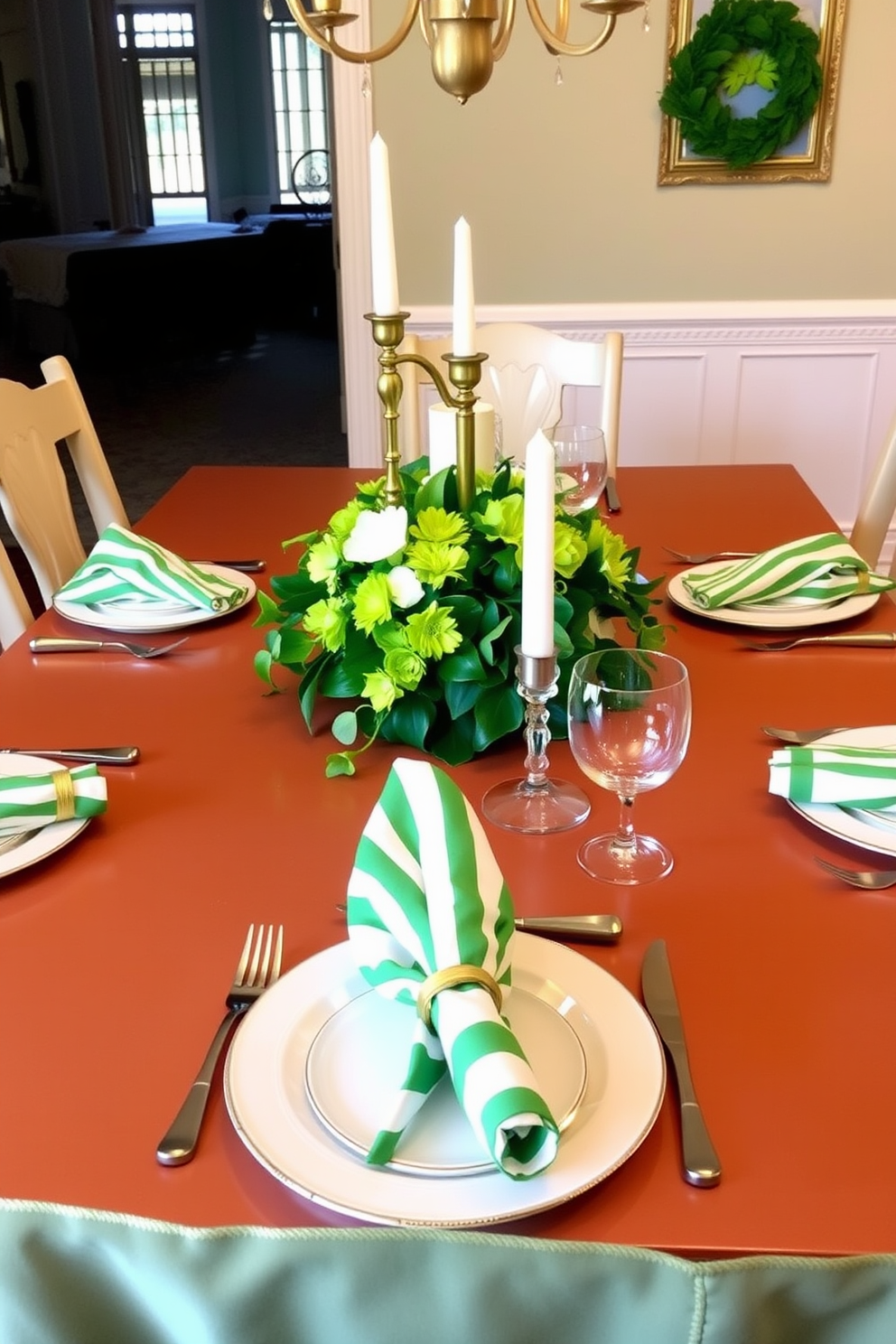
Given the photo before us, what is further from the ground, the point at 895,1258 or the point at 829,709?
the point at 895,1258

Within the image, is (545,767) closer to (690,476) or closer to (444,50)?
(444,50)

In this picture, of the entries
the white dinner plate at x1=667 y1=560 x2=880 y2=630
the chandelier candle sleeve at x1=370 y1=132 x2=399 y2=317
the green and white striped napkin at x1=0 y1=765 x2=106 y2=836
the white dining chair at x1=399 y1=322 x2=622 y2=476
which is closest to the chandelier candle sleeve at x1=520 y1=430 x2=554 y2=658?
the chandelier candle sleeve at x1=370 y1=132 x2=399 y2=317

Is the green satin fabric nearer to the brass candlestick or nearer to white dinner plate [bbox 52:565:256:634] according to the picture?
the brass candlestick

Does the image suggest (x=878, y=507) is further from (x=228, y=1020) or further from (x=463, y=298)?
(x=228, y=1020)

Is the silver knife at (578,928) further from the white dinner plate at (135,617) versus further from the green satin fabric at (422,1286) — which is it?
the white dinner plate at (135,617)

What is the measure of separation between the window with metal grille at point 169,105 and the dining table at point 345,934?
10.7m

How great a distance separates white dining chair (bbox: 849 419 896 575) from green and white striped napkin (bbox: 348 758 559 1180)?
51.7 inches

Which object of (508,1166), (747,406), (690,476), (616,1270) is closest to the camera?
(616,1270)

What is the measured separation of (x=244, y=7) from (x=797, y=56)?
9071 millimetres

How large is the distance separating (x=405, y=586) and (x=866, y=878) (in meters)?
0.46

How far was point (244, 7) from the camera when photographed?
33.8ft

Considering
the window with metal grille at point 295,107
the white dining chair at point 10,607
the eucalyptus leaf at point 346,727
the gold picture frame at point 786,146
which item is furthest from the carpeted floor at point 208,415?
the window with metal grille at point 295,107

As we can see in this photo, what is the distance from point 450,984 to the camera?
673 millimetres

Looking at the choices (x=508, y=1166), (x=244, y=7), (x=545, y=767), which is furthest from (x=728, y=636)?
(x=244, y=7)
